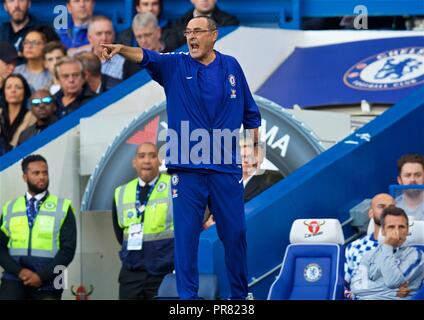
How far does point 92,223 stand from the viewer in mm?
14648

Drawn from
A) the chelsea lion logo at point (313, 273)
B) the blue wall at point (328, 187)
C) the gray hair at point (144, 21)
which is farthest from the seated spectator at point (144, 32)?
the chelsea lion logo at point (313, 273)

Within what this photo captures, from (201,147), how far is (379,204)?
9.92 ft

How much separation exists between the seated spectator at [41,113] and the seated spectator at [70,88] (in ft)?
0.32

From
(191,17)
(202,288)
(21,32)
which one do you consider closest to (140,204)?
(202,288)

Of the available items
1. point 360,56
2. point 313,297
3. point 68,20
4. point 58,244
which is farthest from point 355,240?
point 68,20

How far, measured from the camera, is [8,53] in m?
17.3

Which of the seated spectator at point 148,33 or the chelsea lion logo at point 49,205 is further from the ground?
the seated spectator at point 148,33

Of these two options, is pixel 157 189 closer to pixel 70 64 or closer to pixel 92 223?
pixel 92 223

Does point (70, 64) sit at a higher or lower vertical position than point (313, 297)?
higher

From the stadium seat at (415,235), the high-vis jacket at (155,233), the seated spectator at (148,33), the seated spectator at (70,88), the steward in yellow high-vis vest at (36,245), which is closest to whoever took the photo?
the stadium seat at (415,235)

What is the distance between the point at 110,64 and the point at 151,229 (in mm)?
3770

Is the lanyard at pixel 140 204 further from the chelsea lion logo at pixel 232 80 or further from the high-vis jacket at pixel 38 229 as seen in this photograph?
the chelsea lion logo at pixel 232 80

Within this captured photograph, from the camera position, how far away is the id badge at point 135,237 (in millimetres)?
13203

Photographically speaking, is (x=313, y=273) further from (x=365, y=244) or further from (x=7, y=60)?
(x=7, y=60)
